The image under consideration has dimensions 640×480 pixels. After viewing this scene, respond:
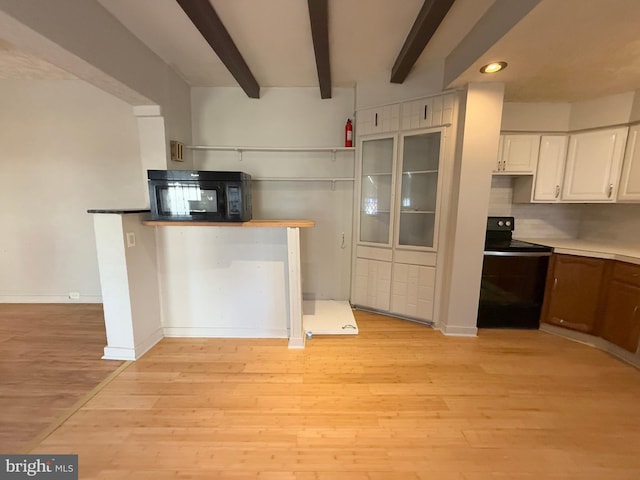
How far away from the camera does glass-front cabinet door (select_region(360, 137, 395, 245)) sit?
2.94m

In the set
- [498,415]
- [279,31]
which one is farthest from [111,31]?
[498,415]

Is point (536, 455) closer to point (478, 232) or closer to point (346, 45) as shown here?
point (478, 232)

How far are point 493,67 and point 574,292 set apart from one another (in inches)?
87.0

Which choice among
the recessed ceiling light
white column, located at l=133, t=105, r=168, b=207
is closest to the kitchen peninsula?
white column, located at l=133, t=105, r=168, b=207

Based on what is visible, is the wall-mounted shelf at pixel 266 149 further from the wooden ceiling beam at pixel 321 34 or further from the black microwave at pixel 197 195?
the black microwave at pixel 197 195

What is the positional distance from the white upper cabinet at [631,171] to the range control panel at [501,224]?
3.13ft

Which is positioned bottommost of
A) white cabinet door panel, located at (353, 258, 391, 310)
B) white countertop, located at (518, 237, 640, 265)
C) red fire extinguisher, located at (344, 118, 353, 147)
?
white cabinet door panel, located at (353, 258, 391, 310)

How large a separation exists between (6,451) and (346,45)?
11.5 ft

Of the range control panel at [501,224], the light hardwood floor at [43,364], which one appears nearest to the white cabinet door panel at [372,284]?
the range control panel at [501,224]

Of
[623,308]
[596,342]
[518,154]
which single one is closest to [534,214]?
[518,154]

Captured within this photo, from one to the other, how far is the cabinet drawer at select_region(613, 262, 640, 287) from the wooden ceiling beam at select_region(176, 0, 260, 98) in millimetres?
3814

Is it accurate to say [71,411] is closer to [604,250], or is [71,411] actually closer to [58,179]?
[58,179]

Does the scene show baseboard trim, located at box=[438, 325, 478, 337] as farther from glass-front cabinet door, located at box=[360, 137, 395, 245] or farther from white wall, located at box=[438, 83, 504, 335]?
glass-front cabinet door, located at box=[360, 137, 395, 245]

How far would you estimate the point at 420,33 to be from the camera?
6.15 ft
